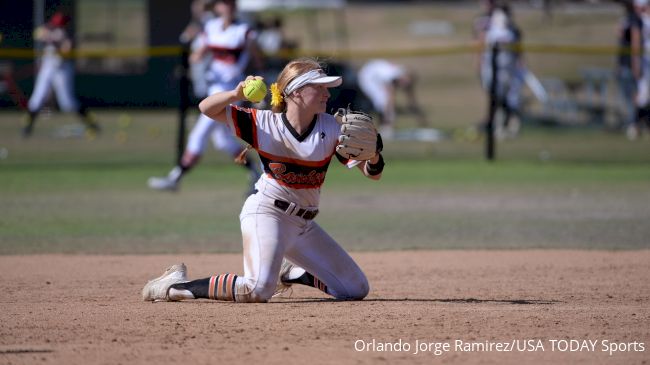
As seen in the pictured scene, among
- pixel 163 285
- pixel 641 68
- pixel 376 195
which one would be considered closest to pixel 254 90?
pixel 163 285

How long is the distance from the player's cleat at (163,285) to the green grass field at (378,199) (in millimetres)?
2617

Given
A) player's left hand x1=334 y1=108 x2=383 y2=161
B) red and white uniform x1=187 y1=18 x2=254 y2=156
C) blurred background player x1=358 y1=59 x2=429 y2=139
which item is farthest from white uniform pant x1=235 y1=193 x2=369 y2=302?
blurred background player x1=358 y1=59 x2=429 y2=139

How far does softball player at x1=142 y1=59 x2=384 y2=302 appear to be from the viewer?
6.76 m

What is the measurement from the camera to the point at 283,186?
6.91m

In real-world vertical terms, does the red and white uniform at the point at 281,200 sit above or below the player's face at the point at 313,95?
below

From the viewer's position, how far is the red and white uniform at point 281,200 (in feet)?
22.2

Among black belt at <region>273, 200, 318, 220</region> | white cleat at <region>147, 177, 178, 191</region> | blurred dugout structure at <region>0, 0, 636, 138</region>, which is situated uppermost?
black belt at <region>273, 200, 318, 220</region>

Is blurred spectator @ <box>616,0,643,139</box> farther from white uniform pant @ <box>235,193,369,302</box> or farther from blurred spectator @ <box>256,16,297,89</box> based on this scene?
white uniform pant @ <box>235,193,369,302</box>

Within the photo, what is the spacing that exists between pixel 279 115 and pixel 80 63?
2278 cm

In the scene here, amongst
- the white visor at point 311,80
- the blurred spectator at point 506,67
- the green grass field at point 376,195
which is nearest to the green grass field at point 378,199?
the green grass field at point 376,195

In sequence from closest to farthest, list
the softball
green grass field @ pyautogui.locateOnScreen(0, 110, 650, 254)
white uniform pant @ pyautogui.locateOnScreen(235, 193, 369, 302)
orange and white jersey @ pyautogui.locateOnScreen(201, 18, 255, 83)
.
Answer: the softball
white uniform pant @ pyautogui.locateOnScreen(235, 193, 369, 302)
green grass field @ pyautogui.locateOnScreen(0, 110, 650, 254)
orange and white jersey @ pyautogui.locateOnScreen(201, 18, 255, 83)

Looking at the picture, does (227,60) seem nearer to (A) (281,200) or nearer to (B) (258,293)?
(A) (281,200)

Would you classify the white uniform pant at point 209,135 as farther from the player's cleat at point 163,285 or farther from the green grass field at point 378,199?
the player's cleat at point 163,285

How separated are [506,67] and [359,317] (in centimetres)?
1515
